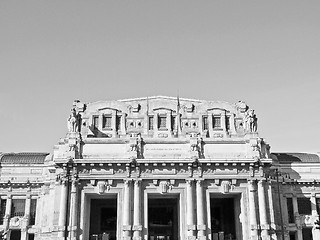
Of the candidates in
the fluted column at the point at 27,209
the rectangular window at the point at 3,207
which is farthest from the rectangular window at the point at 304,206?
the rectangular window at the point at 3,207

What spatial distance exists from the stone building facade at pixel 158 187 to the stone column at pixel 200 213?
0.12 meters

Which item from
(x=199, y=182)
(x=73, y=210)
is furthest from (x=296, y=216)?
(x=73, y=210)

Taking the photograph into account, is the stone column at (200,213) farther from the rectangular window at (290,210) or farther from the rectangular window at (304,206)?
the rectangular window at (304,206)

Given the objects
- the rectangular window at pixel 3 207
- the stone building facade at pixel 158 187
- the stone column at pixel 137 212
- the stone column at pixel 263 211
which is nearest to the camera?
the stone column at pixel 137 212

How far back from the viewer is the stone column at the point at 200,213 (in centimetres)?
4884

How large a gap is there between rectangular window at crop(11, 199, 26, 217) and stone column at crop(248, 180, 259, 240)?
30.4 meters

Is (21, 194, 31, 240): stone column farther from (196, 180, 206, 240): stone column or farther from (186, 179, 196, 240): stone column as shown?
(196, 180, 206, 240): stone column

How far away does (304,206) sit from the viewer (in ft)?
192

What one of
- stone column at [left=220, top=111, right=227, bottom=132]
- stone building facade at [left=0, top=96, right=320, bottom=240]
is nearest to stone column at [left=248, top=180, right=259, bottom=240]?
stone building facade at [left=0, top=96, right=320, bottom=240]

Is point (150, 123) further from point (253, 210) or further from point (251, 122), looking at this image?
point (253, 210)

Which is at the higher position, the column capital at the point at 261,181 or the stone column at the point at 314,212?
the column capital at the point at 261,181

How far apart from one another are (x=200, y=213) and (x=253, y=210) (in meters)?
6.35

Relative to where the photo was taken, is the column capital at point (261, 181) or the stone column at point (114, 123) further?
the stone column at point (114, 123)

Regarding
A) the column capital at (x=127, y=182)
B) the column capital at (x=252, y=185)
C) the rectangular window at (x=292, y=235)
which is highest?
the column capital at (x=127, y=182)
